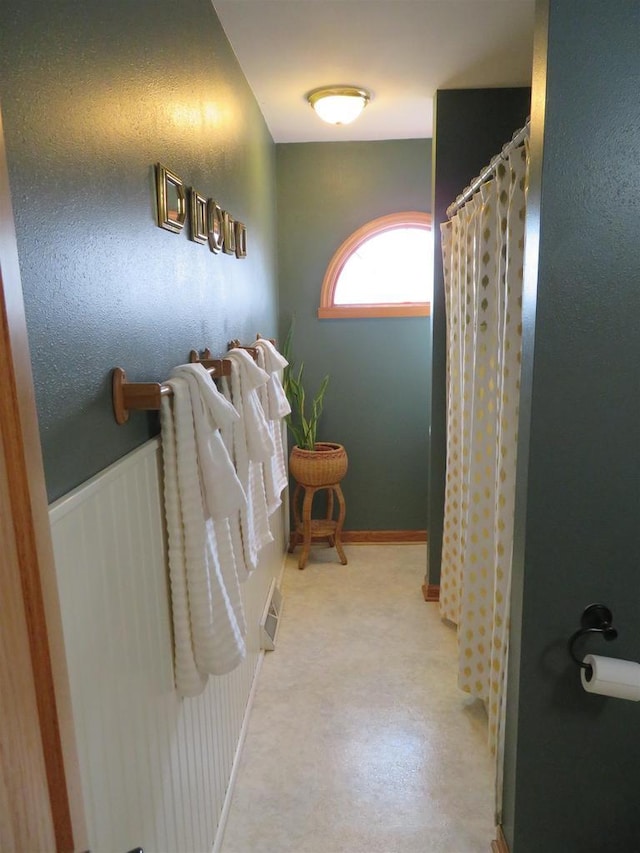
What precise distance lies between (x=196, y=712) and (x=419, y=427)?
2.56 metres

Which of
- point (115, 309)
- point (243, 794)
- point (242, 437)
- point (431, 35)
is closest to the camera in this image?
point (115, 309)

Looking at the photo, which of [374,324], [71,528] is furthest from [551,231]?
[374,324]

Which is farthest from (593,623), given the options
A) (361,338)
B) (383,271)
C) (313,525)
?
(383,271)

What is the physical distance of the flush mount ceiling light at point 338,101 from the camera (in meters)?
2.65

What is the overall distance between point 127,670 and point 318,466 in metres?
2.41

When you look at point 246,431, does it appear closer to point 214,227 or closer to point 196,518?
point 196,518

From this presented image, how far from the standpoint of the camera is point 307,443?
3580 millimetres

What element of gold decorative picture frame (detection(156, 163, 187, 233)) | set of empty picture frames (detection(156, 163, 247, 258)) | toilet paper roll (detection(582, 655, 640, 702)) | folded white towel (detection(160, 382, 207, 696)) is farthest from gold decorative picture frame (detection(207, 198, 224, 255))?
toilet paper roll (detection(582, 655, 640, 702))

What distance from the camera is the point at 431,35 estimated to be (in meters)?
2.19

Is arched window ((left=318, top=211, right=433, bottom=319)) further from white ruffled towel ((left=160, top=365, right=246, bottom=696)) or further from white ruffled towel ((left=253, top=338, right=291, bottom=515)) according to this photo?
white ruffled towel ((left=160, top=365, right=246, bottom=696))

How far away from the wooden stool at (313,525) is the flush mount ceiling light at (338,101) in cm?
195

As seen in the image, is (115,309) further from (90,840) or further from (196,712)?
(196,712)

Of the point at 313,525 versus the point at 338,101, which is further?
the point at 313,525

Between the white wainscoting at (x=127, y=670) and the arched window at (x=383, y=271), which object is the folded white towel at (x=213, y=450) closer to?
the white wainscoting at (x=127, y=670)
